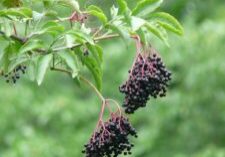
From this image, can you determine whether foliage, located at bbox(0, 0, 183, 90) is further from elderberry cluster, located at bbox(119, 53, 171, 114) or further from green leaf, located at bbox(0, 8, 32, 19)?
elderberry cluster, located at bbox(119, 53, 171, 114)

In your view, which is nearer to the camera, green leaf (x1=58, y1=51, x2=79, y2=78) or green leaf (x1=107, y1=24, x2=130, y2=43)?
green leaf (x1=107, y1=24, x2=130, y2=43)

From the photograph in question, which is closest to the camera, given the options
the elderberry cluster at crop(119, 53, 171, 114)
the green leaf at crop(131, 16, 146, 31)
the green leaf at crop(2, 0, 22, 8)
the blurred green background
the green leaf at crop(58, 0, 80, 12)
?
the green leaf at crop(131, 16, 146, 31)

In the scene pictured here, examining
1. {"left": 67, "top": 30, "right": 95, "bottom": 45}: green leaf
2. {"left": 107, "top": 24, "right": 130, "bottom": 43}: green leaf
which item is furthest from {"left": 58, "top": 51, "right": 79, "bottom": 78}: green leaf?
{"left": 107, "top": 24, "right": 130, "bottom": 43}: green leaf

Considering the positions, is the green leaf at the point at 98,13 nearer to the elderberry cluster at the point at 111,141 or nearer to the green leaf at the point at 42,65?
the green leaf at the point at 42,65

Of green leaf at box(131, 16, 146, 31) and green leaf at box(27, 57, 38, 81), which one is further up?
green leaf at box(27, 57, 38, 81)

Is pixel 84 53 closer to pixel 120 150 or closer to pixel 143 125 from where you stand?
pixel 120 150

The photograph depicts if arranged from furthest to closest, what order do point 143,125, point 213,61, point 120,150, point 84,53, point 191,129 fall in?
point 143,125, point 191,129, point 213,61, point 84,53, point 120,150

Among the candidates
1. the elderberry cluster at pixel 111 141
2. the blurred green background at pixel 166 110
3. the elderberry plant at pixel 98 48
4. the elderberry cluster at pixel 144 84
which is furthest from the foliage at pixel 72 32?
the blurred green background at pixel 166 110

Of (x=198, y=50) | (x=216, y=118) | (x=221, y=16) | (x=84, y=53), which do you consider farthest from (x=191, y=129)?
(x=84, y=53)
